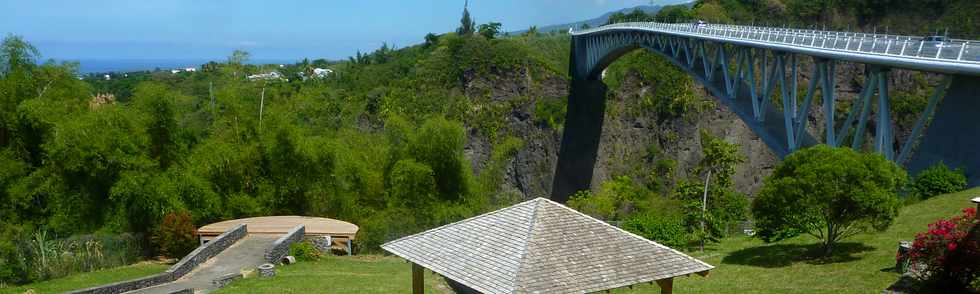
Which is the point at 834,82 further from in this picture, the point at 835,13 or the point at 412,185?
the point at 835,13

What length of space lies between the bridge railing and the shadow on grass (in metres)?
5.56

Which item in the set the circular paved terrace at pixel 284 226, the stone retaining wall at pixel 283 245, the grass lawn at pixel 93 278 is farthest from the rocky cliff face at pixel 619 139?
the grass lawn at pixel 93 278

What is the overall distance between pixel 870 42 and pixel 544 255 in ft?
52.3

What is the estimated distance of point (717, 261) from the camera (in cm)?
2109

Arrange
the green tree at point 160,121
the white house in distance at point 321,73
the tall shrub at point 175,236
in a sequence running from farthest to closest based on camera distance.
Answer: the white house in distance at point 321,73, the green tree at point 160,121, the tall shrub at point 175,236

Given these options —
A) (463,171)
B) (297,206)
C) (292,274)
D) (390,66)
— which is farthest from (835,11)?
(292,274)

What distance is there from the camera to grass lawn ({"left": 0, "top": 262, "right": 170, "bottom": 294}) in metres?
18.9

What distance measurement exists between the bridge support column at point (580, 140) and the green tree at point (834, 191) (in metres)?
42.0

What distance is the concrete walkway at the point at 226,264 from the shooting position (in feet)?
61.3

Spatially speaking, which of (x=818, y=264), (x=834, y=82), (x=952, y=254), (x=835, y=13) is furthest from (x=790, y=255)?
(x=835, y=13)

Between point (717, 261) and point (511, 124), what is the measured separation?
42103 millimetres

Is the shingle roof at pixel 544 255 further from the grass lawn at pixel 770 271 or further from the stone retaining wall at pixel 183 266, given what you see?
the stone retaining wall at pixel 183 266

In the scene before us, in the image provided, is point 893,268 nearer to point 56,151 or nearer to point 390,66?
point 56,151

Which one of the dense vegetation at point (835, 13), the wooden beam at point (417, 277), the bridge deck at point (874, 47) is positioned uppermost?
the dense vegetation at point (835, 13)
